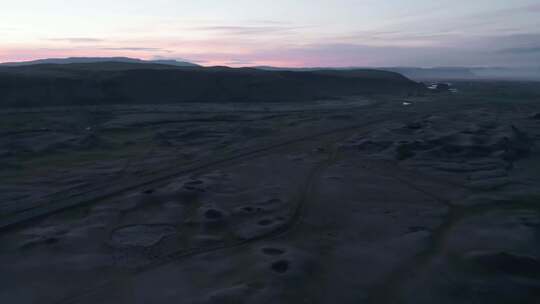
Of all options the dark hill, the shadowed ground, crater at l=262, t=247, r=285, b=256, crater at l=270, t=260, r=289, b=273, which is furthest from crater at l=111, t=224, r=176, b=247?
the dark hill

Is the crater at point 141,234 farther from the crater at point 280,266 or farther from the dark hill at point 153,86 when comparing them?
the dark hill at point 153,86

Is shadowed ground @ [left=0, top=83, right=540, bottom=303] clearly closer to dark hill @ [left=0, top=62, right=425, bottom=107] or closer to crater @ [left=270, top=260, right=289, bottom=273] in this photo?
crater @ [left=270, top=260, right=289, bottom=273]

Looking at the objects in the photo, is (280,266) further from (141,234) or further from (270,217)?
(141,234)

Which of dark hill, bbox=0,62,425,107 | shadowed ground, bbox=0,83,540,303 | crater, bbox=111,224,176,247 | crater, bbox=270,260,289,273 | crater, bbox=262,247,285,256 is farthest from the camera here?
dark hill, bbox=0,62,425,107

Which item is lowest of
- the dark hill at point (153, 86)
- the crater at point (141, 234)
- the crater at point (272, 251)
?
the crater at point (141, 234)

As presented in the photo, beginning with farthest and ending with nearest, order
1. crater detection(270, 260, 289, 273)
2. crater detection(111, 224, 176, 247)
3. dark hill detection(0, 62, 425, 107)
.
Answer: dark hill detection(0, 62, 425, 107)
crater detection(111, 224, 176, 247)
crater detection(270, 260, 289, 273)

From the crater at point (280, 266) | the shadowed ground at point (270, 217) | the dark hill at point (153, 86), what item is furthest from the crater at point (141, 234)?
the dark hill at point (153, 86)

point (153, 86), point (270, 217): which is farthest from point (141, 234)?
point (153, 86)

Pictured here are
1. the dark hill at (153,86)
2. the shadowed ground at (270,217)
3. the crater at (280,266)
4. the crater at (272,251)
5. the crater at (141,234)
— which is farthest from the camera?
the dark hill at (153,86)

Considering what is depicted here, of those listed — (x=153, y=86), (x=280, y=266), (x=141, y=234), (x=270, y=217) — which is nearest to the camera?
(x=280, y=266)

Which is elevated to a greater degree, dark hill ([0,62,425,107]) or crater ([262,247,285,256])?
dark hill ([0,62,425,107])
